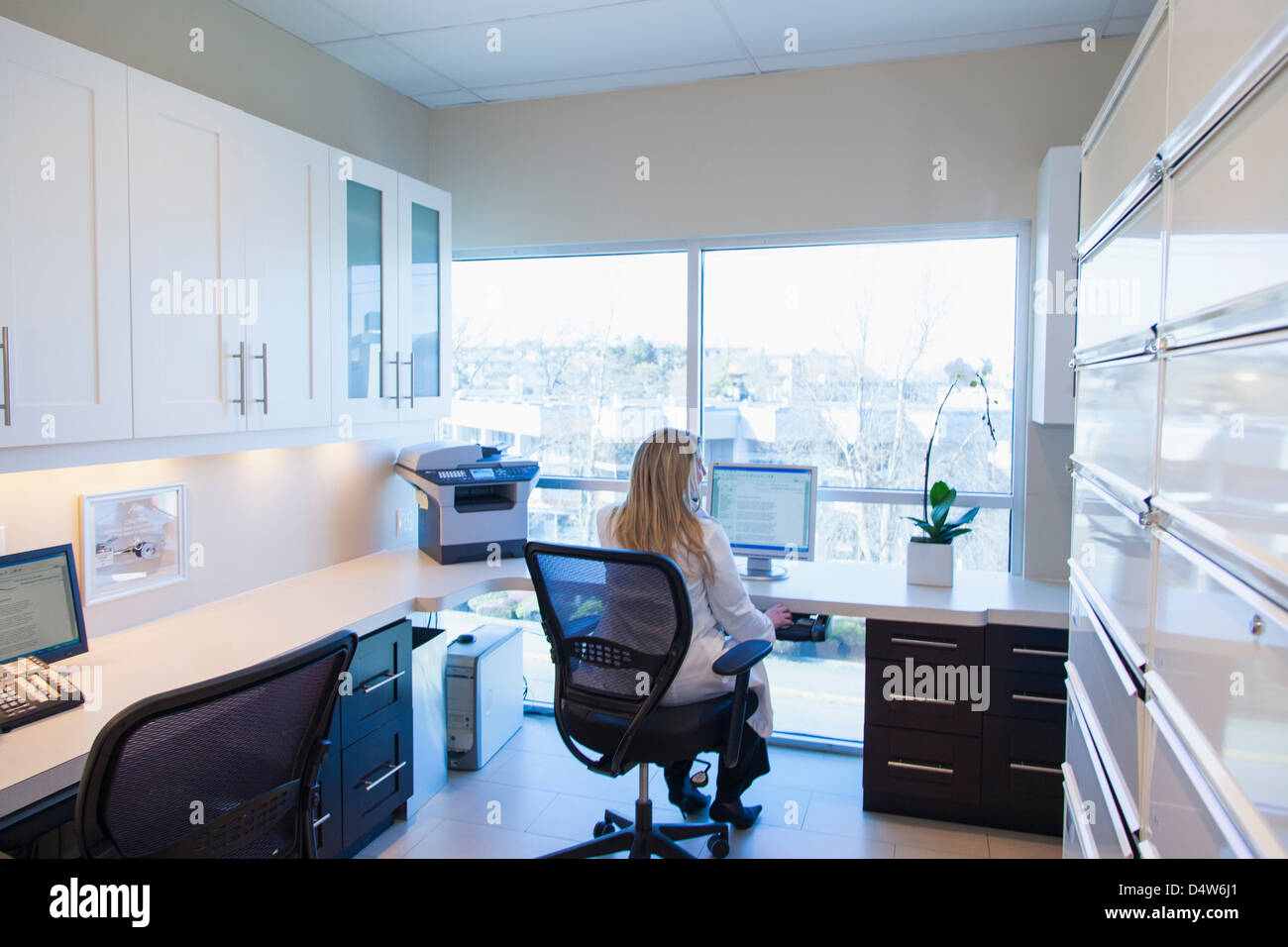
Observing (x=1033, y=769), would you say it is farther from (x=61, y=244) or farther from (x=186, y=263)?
(x=61, y=244)

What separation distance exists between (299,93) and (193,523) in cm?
151

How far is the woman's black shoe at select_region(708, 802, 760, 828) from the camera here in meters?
2.71

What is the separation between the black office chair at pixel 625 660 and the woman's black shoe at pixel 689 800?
463mm

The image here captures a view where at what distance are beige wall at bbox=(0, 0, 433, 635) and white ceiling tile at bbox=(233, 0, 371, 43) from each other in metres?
0.04

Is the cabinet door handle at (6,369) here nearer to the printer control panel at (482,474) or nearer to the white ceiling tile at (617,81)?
the printer control panel at (482,474)

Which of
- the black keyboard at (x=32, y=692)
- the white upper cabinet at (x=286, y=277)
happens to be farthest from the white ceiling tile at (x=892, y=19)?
the black keyboard at (x=32, y=692)

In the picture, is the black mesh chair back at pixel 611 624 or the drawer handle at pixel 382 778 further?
the drawer handle at pixel 382 778

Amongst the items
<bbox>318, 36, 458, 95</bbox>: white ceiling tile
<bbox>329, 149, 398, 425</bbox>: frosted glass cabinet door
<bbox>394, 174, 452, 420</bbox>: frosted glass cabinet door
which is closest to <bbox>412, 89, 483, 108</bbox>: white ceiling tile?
<bbox>318, 36, 458, 95</bbox>: white ceiling tile

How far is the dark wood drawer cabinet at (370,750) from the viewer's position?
2332 mm

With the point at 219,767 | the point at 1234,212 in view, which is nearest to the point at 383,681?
the point at 219,767

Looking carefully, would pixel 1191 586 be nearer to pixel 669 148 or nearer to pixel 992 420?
pixel 992 420

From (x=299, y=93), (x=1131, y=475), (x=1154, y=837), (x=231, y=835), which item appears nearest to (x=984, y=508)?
(x=1131, y=475)
